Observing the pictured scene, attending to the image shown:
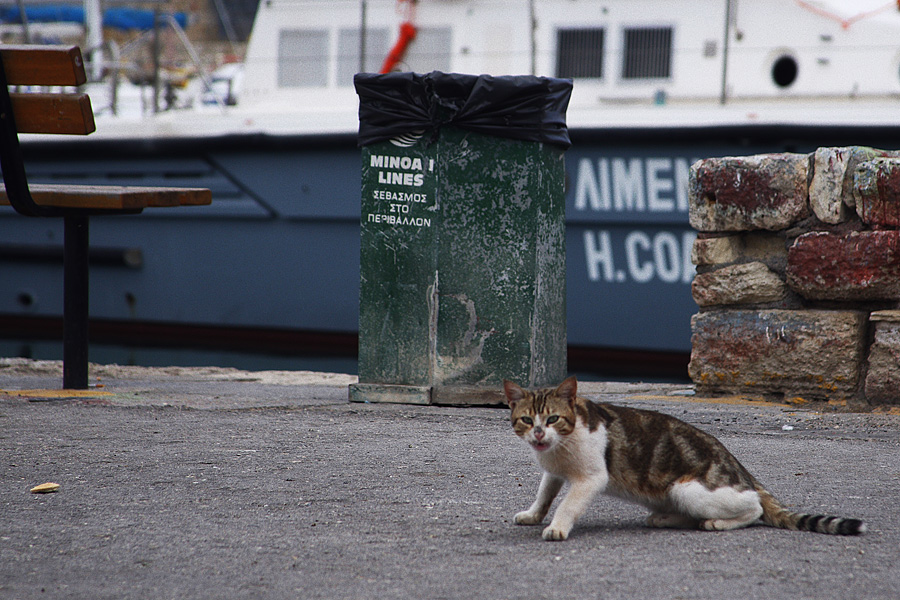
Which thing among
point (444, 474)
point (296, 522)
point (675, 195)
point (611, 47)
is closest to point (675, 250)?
point (675, 195)

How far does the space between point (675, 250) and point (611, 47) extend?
209 centimetres

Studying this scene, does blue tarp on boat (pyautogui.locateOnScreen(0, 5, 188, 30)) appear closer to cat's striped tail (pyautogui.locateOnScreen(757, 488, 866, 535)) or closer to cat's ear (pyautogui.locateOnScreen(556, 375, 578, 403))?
Answer: cat's ear (pyautogui.locateOnScreen(556, 375, 578, 403))

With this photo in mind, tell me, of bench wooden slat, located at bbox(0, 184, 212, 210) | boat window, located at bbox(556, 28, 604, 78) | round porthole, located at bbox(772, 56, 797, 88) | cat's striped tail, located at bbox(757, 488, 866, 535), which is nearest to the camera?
cat's striped tail, located at bbox(757, 488, 866, 535)

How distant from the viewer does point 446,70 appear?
8.87 meters

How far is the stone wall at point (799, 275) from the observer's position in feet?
13.3

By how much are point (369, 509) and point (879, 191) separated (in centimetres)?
270

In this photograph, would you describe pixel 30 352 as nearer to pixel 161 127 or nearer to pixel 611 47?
pixel 161 127

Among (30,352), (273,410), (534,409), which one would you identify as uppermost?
(534,409)

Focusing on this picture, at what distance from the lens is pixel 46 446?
3.14m

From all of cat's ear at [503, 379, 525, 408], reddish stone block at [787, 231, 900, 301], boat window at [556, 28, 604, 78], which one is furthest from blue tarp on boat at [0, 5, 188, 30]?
cat's ear at [503, 379, 525, 408]

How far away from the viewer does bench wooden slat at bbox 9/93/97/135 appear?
3879 mm

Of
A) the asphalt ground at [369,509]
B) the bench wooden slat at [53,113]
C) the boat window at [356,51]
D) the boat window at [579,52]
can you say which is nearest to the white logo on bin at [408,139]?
the asphalt ground at [369,509]

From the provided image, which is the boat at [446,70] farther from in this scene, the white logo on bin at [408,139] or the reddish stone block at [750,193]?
the white logo on bin at [408,139]

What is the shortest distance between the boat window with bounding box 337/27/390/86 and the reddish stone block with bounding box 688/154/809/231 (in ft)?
16.6
